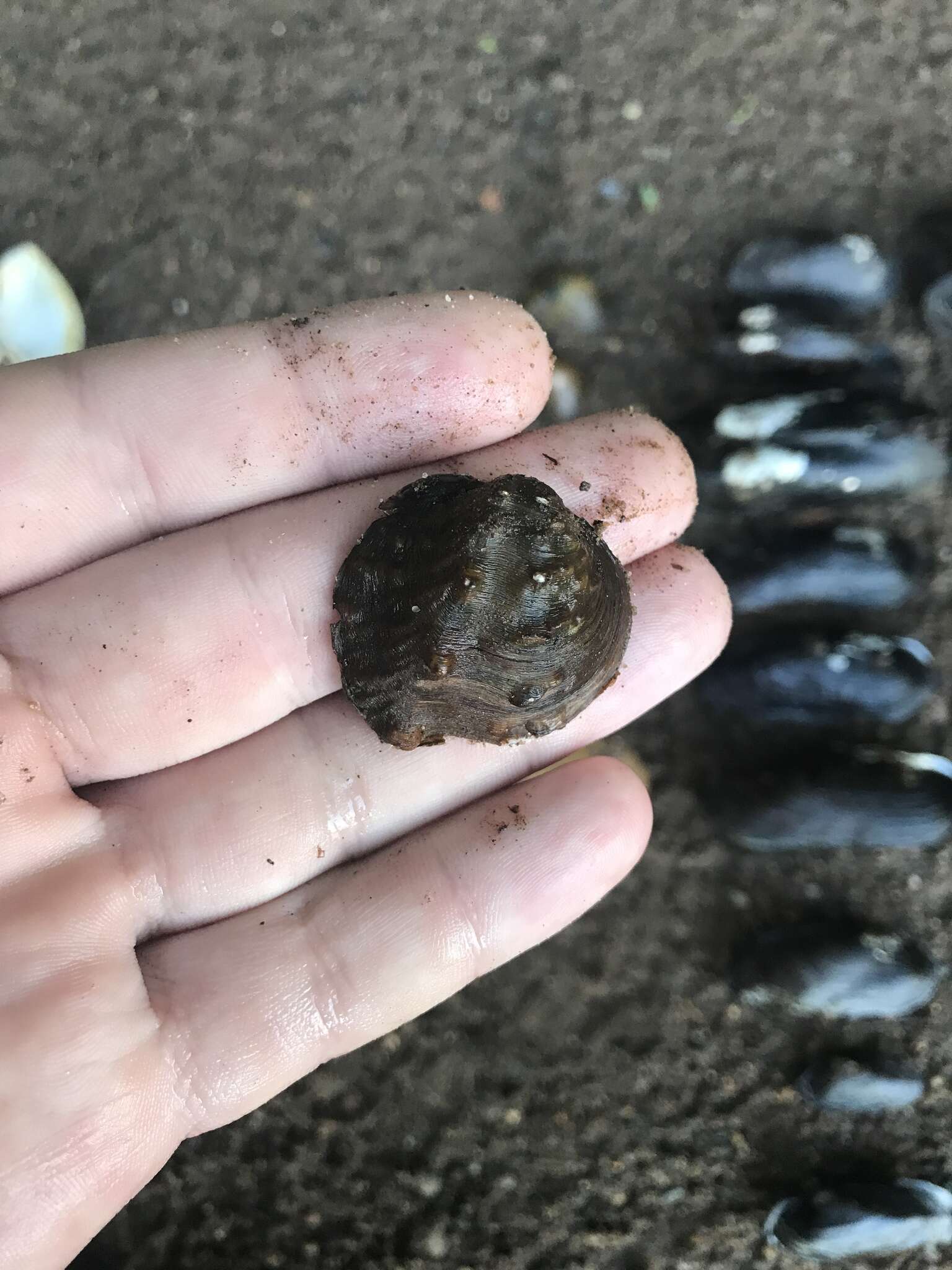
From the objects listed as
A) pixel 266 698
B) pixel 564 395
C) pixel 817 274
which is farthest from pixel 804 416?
pixel 266 698

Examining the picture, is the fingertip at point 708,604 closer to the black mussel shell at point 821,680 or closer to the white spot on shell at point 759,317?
the black mussel shell at point 821,680

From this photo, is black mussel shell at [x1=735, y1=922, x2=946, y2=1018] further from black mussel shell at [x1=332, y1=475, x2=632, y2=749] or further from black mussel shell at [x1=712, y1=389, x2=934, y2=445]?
black mussel shell at [x1=712, y1=389, x2=934, y2=445]

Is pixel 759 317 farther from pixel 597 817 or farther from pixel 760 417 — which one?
pixel 597 817

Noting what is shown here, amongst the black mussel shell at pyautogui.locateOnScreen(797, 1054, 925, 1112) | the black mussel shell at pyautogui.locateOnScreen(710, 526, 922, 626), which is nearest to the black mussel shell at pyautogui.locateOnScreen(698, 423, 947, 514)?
the black mussel shell at pyautogui.locateOnScreen(710, 526, 922, 626)

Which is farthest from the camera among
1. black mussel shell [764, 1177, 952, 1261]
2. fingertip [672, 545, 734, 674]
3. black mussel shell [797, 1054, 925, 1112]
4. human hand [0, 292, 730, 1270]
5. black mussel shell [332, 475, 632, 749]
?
black mussel shell [797, 1054, 925, 1112]

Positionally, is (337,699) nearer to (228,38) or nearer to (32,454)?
(32,454)

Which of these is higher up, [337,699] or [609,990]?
[337,699]

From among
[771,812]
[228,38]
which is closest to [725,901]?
[771,812]
